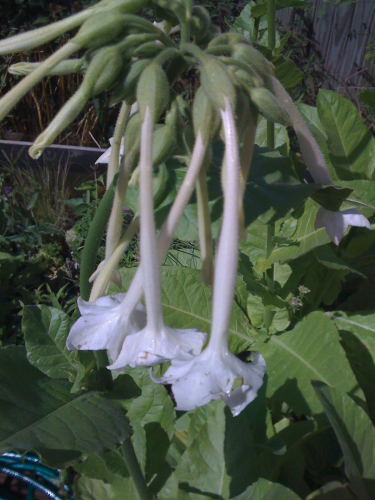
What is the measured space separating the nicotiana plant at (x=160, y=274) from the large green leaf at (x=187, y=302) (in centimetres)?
17

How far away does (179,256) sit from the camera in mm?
1760

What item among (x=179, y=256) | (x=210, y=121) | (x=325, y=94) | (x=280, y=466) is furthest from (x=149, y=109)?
(x=179, y=256)

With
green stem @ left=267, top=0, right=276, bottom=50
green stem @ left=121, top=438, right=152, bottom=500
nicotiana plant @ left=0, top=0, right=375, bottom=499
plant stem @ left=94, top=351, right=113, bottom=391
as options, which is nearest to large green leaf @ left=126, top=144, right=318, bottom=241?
nicotiana plant @ left=0, top=0, right=375, bottom=499

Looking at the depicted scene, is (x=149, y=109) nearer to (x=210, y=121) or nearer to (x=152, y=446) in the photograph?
(x=210, y=121)

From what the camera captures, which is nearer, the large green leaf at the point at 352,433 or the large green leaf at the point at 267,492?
the large green leaf at the point at 267,492

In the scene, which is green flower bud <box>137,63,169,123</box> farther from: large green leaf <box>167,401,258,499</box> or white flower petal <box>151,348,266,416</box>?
large green leaf <box>167,401,258,499</box>

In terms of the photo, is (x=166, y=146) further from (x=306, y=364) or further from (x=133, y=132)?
(x=306, y=364)

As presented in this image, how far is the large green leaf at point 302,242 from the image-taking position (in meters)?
1.05

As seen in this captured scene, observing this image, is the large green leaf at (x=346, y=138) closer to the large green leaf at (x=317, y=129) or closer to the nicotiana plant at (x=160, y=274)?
the large green leaf at (x=317, y=129)

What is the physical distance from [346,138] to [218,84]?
1169 millimetres

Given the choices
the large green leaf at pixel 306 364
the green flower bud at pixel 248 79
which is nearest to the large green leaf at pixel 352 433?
the large green leaf at pixel 306 364

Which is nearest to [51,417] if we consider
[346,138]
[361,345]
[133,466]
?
[133,466]

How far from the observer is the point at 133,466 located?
723 mm

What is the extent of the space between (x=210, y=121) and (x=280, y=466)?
0.85 metres
